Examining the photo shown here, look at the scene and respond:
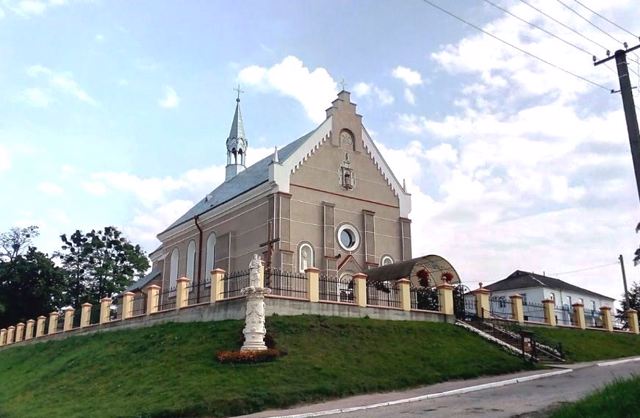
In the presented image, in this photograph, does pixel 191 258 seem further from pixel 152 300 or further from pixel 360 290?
pixel 360 290

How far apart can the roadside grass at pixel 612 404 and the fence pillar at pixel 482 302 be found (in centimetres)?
1543

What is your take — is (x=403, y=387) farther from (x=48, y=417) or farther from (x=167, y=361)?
(x=48, y=417)

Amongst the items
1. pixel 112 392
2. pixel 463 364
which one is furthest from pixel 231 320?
pixel 463 364

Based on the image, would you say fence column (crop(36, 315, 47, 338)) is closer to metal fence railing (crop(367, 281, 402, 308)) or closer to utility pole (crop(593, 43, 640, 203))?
metal fence railing (crop(367, 281, 402, 308))

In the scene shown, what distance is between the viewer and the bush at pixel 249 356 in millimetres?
16953

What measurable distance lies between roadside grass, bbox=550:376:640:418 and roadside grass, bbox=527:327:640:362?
13185mm

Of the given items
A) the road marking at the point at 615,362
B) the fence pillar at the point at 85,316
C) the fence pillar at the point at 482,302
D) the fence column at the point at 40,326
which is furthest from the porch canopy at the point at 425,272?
the fence column at the point at 40,326

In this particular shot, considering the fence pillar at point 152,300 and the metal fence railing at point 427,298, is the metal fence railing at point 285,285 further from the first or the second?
the metal fence railing at point 427,298

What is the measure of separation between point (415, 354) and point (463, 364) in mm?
1460

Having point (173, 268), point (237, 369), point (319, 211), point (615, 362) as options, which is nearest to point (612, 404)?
point (237, 369)

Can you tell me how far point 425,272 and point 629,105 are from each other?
49.2 feet

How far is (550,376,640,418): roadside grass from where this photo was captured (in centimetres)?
812

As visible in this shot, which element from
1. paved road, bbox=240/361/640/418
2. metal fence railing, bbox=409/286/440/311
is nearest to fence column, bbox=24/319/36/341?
metal fence railing, bbox=409/286/440/311

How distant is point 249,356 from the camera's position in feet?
55.7
